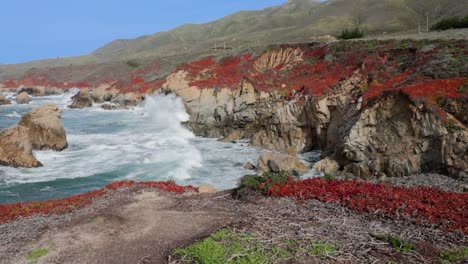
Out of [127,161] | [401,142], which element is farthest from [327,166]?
[127,161]

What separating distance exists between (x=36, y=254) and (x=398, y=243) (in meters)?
7.86

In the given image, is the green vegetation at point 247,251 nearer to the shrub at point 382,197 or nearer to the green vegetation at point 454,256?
the green vegetation at point 454,256

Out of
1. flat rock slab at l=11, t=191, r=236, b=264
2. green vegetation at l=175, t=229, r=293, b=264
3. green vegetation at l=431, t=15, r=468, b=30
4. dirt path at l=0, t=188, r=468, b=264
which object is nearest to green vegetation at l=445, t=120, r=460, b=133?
dirt path at l=0, t=188, r=468, b=264

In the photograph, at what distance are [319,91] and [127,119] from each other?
90.1ft

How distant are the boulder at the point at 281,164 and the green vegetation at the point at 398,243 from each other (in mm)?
11353

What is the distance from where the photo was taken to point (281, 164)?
778 inches

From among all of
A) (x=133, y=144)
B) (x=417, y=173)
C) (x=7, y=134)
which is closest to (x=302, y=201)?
(x=417, y=173)

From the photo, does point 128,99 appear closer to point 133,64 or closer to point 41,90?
point 133,64

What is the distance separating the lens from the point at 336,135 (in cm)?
2284

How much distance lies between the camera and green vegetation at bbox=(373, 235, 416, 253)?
725cm

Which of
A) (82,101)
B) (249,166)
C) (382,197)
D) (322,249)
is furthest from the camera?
(82,101)

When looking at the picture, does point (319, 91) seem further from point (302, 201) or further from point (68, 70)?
point (68, 70)

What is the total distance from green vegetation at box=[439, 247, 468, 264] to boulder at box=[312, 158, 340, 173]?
12771 millimetres

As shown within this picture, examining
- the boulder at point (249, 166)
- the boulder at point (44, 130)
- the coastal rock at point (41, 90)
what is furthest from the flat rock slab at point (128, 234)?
the coastal rock at point (41, 90)
